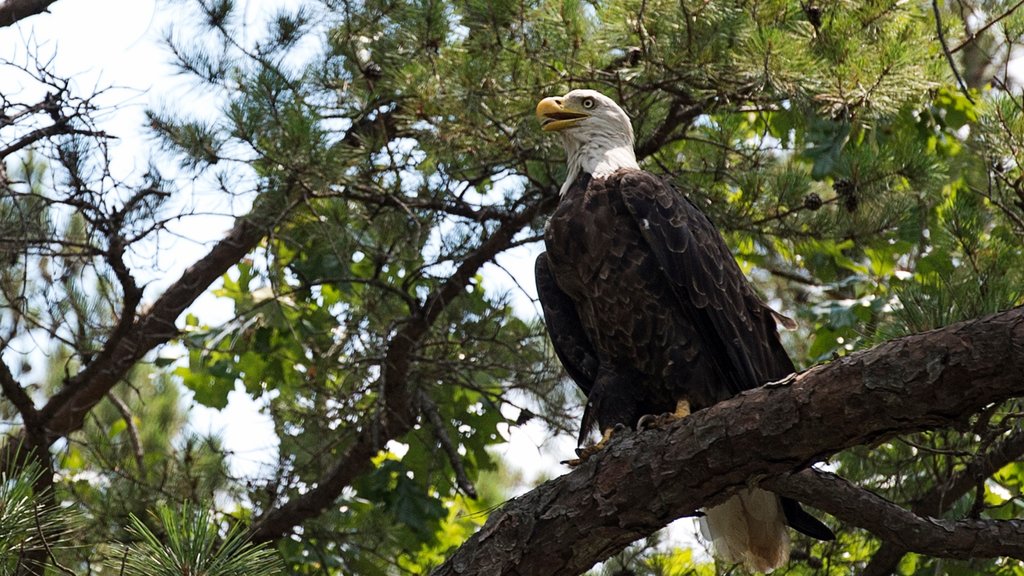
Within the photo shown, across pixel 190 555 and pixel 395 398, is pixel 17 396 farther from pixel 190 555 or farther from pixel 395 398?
pixel 190 555

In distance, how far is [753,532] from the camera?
389 centimetres

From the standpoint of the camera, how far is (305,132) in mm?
4180

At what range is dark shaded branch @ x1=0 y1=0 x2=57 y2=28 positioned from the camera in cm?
398

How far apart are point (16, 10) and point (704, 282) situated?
246 cm

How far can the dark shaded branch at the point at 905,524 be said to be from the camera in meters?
2.82

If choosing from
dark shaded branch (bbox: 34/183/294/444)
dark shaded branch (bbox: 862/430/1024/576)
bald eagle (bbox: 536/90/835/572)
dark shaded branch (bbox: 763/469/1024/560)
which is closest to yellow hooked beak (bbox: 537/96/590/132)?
bald eagle (bbox: 536/90/835/572)

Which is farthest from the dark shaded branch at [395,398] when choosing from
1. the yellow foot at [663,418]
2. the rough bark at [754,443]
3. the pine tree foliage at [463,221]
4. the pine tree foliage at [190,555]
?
the pine tree foliage at [190,555]

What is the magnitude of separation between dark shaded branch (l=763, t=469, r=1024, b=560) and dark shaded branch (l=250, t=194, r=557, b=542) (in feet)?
6.43

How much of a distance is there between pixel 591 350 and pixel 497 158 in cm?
105

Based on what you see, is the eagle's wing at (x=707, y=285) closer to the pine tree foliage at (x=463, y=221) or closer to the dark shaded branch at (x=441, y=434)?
the pine tree foliage at (x=463, y=221)

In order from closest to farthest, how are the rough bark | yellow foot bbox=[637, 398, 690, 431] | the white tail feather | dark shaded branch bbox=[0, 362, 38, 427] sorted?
the rough bark
yellow foot bbox=[637, 398, 690, 431]
the white tail feather
dark shaded branch bbox=[0, 362, 38, 427]

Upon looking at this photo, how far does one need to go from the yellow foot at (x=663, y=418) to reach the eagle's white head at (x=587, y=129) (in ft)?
2.73

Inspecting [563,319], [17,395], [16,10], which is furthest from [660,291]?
[17,395]

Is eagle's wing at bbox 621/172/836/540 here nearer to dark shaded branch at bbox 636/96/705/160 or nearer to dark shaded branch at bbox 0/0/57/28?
dark shaded branch at bbox 636/96/705/160
